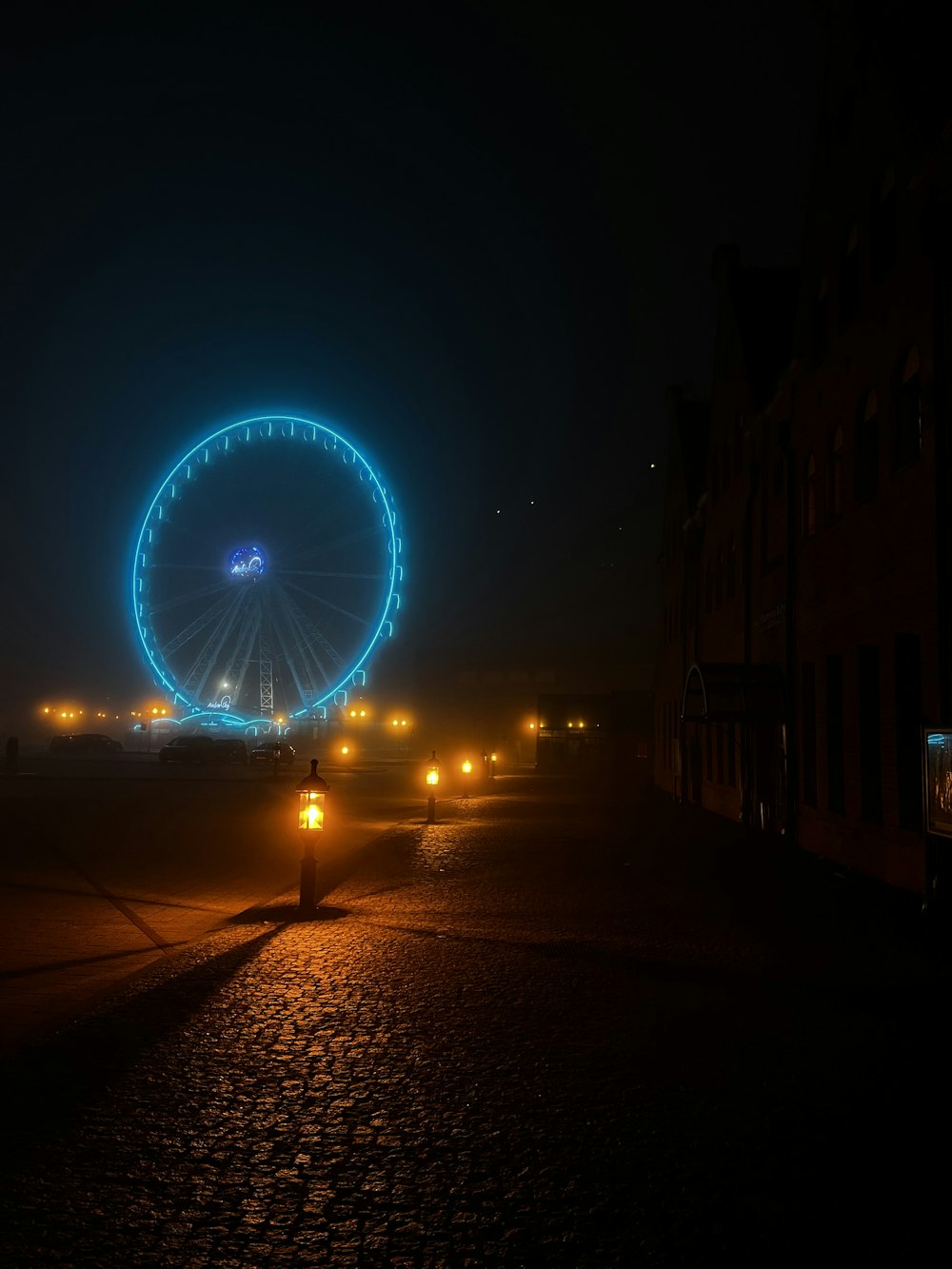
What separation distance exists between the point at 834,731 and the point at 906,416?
5.08 m

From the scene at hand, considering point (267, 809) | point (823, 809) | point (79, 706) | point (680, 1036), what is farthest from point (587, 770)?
point (79, 706)

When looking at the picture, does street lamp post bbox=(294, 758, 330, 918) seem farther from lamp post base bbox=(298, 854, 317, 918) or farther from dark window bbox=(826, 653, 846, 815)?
dark window bbox=(826, 653, 846, 815)

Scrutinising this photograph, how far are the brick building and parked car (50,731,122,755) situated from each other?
55.6 meters

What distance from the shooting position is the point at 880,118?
15344 millimetres

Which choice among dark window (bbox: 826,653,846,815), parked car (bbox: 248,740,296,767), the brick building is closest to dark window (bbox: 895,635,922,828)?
the brick building

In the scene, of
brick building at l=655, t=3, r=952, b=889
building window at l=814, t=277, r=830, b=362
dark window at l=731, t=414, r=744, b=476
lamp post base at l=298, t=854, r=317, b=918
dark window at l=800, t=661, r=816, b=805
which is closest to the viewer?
lamp post base at l=298, t=854, r=317, b=918

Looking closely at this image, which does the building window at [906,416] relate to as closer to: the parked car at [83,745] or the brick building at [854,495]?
the brick building at [854,495]

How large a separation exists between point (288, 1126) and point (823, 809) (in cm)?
1366

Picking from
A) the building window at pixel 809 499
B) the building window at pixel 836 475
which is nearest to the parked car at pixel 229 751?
the building window at pixel 809 499

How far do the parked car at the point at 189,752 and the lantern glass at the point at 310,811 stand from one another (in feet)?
158

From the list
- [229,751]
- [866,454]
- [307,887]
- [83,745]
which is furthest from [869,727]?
[83,745]

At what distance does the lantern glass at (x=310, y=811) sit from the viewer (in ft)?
39.8

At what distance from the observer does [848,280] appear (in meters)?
17.2

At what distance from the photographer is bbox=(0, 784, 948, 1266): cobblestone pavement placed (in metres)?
4.16
